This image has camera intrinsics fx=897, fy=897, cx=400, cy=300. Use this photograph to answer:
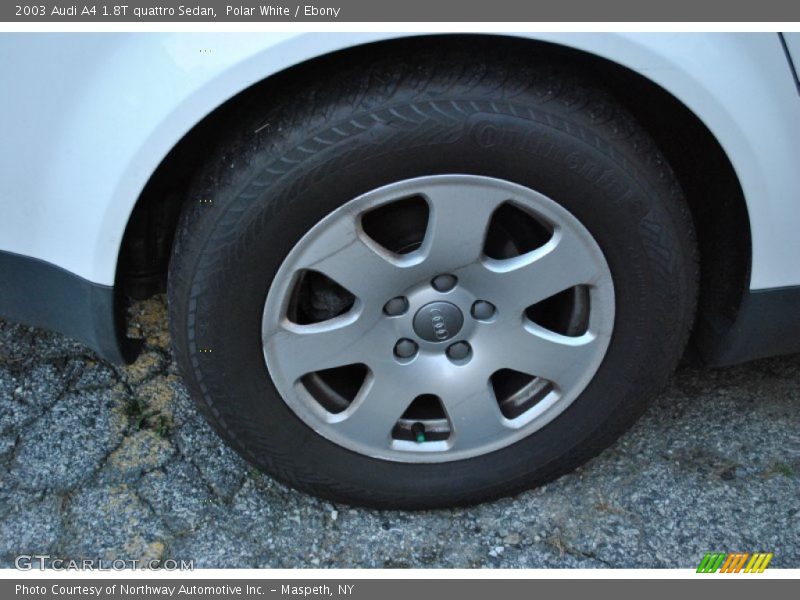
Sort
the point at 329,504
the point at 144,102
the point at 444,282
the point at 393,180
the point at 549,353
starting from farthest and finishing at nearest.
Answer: the point at 329,504
the point at 549,353
the point at 444,282
the point at 393,180
the point at 144,102

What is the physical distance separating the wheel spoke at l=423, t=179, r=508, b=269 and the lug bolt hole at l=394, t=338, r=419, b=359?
0.19 m

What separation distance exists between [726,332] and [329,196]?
903 mm

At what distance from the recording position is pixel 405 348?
1774 millimetres

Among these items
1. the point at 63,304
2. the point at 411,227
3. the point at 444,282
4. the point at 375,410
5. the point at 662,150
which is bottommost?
the point at 375,410

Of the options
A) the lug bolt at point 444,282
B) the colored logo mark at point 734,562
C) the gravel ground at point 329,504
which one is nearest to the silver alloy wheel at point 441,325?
the lug bolt at point 444,282

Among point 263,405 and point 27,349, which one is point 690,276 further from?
point 27,349

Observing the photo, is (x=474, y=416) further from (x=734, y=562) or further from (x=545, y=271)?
(x=734, y=562)

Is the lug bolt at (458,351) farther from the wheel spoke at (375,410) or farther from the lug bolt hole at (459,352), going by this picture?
the wheel spoke at (375,410)

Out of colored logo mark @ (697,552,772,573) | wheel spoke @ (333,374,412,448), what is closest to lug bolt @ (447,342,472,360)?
wheel spoke @ (333,374,412,448)

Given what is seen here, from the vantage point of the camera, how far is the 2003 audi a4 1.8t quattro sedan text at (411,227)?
1.51 m

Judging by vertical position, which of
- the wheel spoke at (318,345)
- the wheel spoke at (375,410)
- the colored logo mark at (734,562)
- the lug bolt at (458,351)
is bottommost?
the colored logo mark at (734,562)

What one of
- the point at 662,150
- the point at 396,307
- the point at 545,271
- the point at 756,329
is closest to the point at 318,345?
the point at 396,307

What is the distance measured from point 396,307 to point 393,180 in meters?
0.27

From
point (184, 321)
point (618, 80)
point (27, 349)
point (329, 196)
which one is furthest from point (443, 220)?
point (27, 349)
